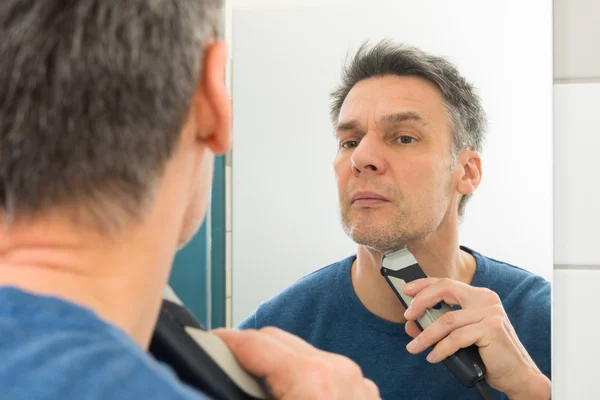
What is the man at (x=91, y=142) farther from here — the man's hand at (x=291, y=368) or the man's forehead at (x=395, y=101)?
the man's forehead at (x=395, y=101)

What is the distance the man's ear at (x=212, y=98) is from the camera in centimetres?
42

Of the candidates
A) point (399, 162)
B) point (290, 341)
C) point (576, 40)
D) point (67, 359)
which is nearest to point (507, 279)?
point (399, 162)

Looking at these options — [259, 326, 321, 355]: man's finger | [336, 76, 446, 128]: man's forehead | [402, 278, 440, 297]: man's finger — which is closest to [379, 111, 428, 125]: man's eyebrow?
[336, 76, 446, 128]: man's forehead

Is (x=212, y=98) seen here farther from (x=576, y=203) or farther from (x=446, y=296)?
(x=576, y=203)

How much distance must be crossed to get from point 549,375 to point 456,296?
0.18 m

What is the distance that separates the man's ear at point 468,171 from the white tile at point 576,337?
7.6 inches

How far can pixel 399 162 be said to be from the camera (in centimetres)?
96

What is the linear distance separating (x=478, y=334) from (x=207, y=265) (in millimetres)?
391

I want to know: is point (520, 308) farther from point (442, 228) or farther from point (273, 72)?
point (273, 72)

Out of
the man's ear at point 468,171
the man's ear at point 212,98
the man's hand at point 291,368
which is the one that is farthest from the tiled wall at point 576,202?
the man's ear at point 212,98

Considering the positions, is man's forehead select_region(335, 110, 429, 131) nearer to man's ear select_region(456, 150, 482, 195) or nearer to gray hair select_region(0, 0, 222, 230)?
man's ear select_region(456, 150, 482, 195)

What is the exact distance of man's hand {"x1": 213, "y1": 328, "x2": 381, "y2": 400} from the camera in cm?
50

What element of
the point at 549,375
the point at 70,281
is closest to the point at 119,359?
the point at 70,281

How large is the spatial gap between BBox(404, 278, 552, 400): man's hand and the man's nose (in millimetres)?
166
